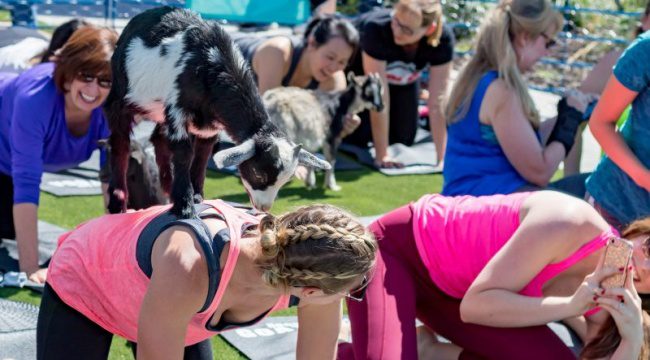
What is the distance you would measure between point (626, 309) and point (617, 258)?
150mm

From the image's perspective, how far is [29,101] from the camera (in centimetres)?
352

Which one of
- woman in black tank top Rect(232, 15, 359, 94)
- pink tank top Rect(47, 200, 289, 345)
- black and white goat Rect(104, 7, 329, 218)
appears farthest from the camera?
woman in black tank top Rect(232, 15, 359, 94)

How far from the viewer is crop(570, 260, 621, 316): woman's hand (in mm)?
2441

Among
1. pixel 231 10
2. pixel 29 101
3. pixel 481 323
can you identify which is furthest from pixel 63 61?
pixel 231 10

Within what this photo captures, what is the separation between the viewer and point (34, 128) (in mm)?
3523

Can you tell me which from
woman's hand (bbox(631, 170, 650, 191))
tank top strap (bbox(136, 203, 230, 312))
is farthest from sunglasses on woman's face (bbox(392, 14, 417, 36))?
tank top strap (bbox(136, 203, 230, 312))

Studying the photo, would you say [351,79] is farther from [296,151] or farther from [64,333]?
[64,333]

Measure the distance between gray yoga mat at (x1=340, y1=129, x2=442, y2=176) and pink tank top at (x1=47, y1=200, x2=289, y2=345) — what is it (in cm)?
411

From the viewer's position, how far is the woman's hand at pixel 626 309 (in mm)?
2432

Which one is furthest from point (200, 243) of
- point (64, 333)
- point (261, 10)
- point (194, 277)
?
point (261, 10)

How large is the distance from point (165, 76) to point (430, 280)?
1174mm

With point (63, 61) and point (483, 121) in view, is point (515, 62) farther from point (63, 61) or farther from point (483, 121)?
point (63, 61)

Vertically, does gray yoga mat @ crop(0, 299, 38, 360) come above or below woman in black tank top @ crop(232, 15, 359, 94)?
below

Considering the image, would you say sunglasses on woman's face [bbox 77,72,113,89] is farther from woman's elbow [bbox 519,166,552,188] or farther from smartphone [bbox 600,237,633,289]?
smartphone [bbox 600,237,633,289]
